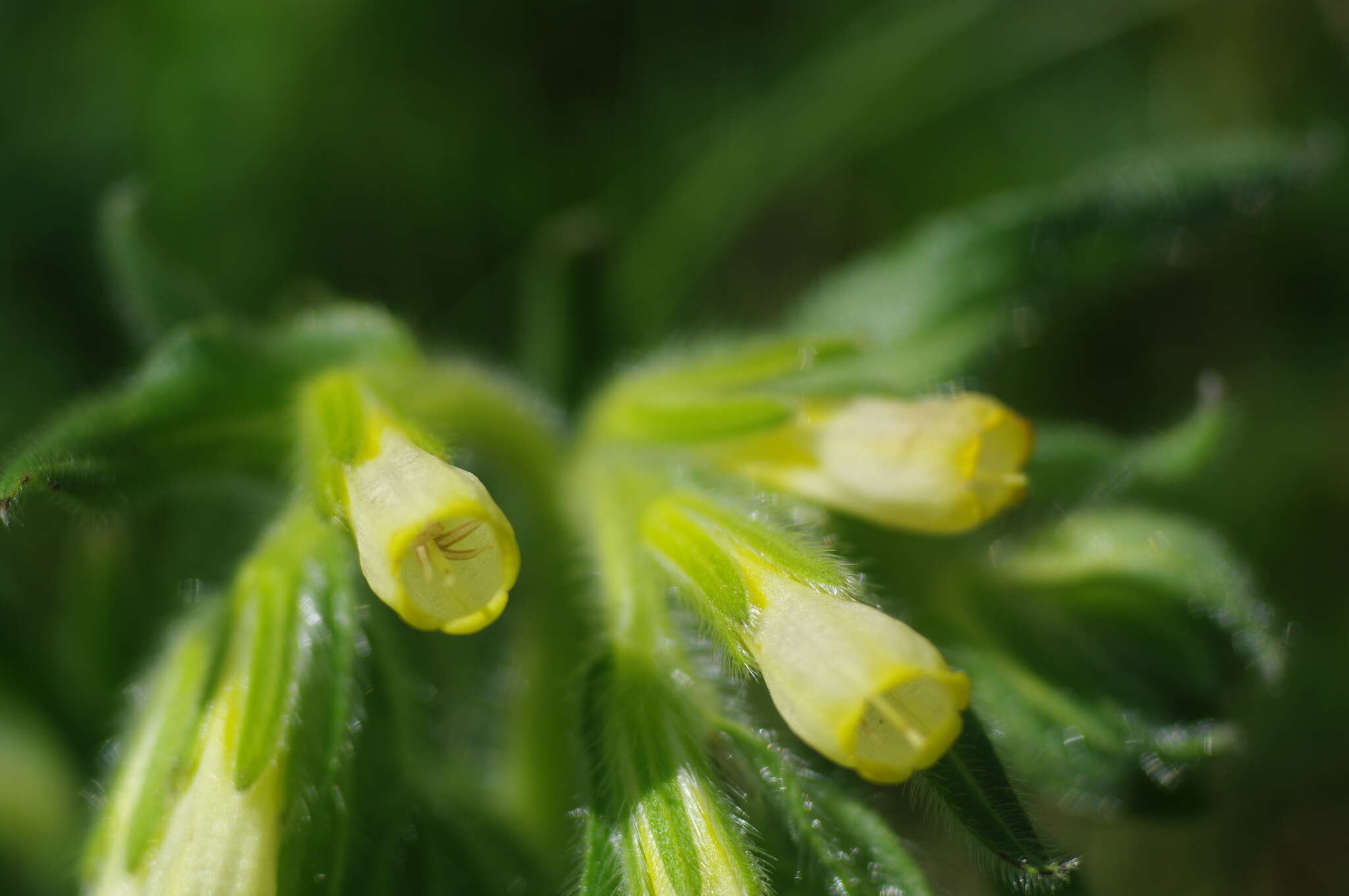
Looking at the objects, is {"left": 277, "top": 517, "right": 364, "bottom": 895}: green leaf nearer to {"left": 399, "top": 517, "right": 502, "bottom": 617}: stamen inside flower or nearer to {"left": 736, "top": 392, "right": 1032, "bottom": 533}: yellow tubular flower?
{"left": 399, "top": 517, "right": 502, "bottom": 617}: stamen inside flower

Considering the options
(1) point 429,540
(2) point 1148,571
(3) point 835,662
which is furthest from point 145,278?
(2) point 1148,571

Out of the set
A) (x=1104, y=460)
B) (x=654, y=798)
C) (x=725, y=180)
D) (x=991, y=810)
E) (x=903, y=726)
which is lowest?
(x=991, y=810)

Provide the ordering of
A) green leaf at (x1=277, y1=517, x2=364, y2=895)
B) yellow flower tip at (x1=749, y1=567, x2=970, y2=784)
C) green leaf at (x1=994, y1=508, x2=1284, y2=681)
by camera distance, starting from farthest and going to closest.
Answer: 1. green leaf at (x1=994, y1=508, x2=1284, y2=681)
2. green leaf at (x1=277, y1=517, x2=364, y2=895)
3. yellow flower tip at (x1=749, y1=567, x2=970, y2=784)

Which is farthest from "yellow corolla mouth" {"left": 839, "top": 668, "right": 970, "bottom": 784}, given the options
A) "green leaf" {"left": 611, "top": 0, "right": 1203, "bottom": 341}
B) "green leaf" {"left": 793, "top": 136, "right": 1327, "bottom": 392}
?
"green leaf" {"left": 611, "top": 0, "right": 1203, "bottom": 341}

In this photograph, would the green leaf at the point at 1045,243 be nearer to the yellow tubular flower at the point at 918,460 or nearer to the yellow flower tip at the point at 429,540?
the yellow tubular flower at the point at 918,460

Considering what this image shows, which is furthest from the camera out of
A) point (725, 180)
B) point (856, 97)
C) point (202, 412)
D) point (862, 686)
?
point (856, 97)

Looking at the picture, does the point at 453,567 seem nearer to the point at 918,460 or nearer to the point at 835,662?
the point at 835,662
